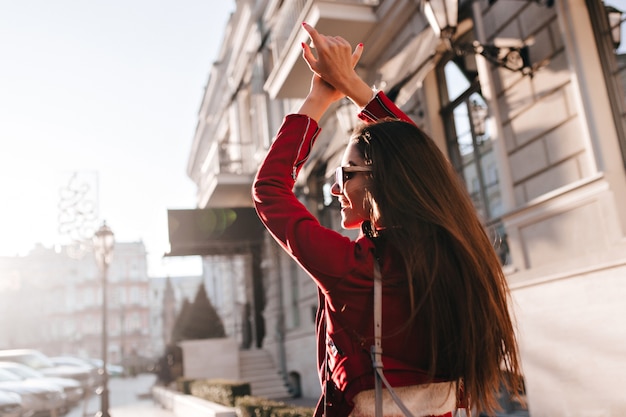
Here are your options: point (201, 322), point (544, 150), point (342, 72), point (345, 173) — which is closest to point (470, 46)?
point (544, 150)

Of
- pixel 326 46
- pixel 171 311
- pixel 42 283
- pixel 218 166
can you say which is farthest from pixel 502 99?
pixel 42 283

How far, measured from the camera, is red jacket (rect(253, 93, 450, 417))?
1436 mm

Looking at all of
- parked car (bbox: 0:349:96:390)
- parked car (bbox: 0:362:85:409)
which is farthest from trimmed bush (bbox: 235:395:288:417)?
parked car (bbox: 0:349:96:390)

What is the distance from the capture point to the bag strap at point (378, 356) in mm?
1396

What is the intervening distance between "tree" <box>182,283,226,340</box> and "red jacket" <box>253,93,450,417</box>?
22757 millimetres

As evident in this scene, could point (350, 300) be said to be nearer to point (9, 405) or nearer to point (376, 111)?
point (376, 111)

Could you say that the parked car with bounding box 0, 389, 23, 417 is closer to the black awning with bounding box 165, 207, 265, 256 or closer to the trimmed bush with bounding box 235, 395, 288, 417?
the black awning with bounding box 165, 207, 265, 256

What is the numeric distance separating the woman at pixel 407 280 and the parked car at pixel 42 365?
2040cm

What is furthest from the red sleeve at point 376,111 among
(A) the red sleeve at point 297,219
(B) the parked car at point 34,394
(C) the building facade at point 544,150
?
(B) the parked car at point 34,394

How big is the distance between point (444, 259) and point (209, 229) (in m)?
16.0

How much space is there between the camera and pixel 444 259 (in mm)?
1445

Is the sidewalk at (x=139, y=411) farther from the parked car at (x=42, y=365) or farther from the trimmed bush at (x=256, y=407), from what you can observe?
the trimmed bush at (x=256, y=407)

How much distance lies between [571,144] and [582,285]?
1432 millimetres

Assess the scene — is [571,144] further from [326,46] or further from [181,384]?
[181,384]
